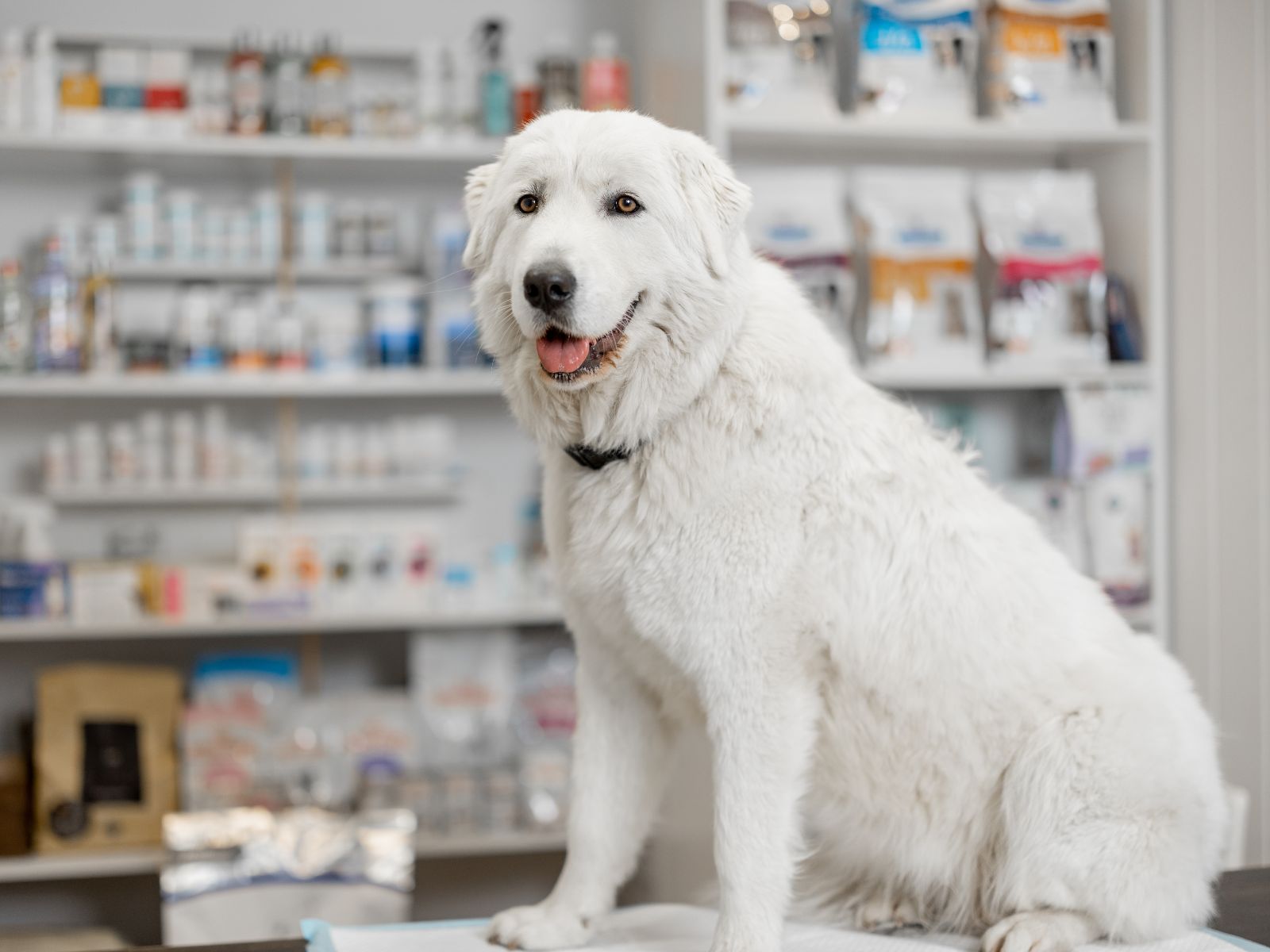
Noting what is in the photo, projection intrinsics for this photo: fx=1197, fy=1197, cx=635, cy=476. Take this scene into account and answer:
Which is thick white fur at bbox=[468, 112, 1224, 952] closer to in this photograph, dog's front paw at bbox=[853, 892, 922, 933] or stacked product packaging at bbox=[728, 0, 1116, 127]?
dog's front paw at bbox=[853, 892, 922, 933]

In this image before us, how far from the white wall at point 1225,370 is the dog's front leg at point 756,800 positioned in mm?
1835

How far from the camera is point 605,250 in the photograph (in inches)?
49.2

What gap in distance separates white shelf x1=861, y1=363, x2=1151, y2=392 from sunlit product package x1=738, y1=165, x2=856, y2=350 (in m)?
0.18

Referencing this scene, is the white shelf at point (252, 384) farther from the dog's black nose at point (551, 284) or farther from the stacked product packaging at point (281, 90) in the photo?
the dog's black nose at point (551, 284)

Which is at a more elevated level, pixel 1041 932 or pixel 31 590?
pixel 31 590

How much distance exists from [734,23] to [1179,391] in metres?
1.40

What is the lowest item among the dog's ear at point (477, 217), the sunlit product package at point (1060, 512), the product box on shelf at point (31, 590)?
the product box on shelf at point (31, 590)

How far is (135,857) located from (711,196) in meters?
2.22

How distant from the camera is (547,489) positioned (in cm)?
146

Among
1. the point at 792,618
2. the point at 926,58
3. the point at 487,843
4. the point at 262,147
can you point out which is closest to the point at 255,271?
the point at 262,147

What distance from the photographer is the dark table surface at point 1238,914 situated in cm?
146

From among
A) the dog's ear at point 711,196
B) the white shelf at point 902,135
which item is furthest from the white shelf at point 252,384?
the dog's ear at point 711,196

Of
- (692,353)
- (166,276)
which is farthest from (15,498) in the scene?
(692,353)

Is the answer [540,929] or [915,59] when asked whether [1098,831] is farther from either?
[915,59]
